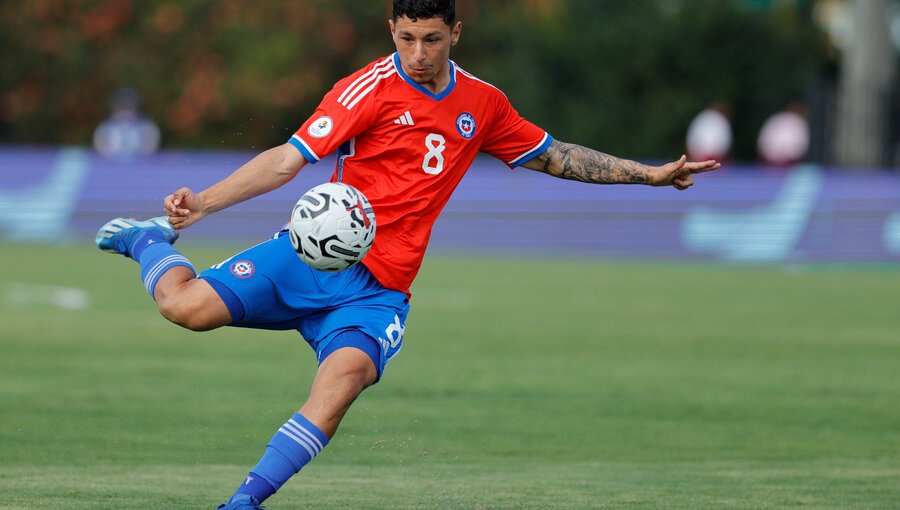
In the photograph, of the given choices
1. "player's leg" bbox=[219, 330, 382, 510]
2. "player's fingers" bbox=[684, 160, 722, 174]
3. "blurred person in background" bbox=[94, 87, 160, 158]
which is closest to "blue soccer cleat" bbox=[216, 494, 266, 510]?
"player's leg" bbox=[219, 330, 382, 510]

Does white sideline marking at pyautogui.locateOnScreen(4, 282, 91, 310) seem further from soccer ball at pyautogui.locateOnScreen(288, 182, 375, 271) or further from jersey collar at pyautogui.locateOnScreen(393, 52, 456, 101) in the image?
soccer ball at pyautogui.locateOnScreen(288, 182, 375, 271)

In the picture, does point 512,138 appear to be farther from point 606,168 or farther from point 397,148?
point 397,148

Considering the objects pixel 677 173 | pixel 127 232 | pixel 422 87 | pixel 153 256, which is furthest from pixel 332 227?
pixel 677 173

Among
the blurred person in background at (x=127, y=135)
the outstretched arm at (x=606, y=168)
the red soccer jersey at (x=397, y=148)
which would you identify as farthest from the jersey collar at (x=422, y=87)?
the blurred person in background at (x=127, y=135)

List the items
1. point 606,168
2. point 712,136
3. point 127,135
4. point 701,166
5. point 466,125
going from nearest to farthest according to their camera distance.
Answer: point 466,125, point 701,166, point 606,168, point 712,136, point 127,135

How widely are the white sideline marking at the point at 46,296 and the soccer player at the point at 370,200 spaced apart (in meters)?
10.6

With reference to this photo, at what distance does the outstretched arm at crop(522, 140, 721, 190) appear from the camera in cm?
812

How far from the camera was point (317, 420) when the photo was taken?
7.02 m

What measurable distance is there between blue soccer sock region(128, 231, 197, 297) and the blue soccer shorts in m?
0.23

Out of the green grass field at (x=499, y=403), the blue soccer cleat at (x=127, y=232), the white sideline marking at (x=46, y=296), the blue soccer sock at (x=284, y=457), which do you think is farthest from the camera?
the white sideline marking at (x=46, y=296)

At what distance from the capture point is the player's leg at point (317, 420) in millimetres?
6863

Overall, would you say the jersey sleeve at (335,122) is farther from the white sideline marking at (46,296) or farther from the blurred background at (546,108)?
the blurred background at (546,108)

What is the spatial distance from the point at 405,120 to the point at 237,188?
91 centimetres

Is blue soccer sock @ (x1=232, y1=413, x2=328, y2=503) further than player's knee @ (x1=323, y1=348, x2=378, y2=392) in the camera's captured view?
No
